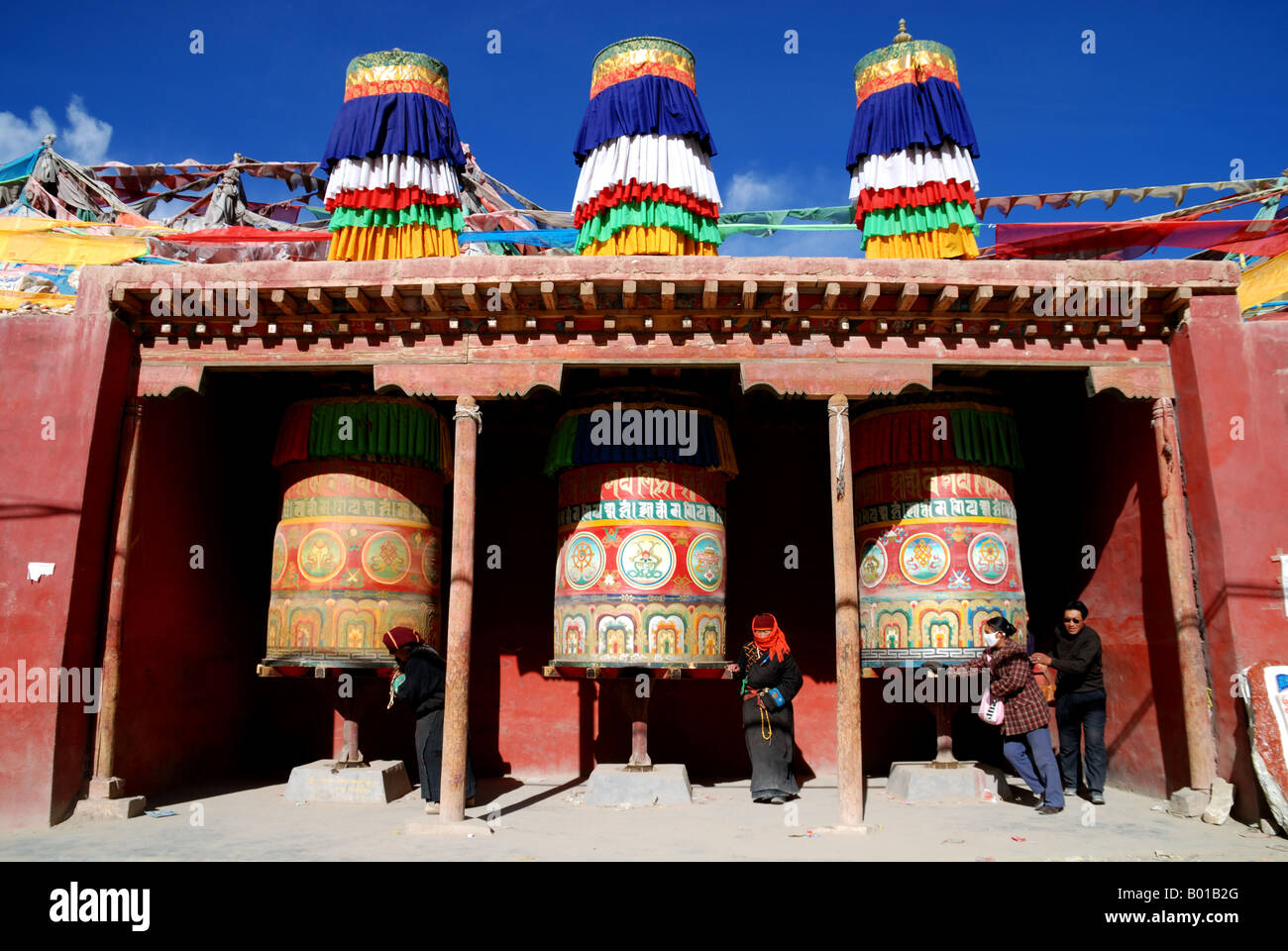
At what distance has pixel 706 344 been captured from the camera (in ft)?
25.1

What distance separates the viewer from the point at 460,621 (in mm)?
7148

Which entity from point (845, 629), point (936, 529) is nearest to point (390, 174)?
point (845, 629)

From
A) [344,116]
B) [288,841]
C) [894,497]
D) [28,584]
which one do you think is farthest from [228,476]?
[894,497]

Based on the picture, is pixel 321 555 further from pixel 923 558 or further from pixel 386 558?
pixel 923 558

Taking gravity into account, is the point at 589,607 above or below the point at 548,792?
above

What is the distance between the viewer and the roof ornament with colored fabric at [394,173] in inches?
339

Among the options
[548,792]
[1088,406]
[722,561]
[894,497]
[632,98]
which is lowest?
[548,792]

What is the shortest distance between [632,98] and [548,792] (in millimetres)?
6138

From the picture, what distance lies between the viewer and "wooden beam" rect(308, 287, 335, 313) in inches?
292

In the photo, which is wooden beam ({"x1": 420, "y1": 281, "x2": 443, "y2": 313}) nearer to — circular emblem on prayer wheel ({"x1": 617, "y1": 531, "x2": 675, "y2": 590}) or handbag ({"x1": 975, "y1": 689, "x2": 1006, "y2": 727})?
circular emblem on prayer wheel ({"x1": 617, "y1": 531, "x2": 675, "y2": 590})

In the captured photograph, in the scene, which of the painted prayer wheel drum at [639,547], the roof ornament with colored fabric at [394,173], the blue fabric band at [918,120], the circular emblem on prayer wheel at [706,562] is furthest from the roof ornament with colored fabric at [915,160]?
the roof ornament with colored fabric at [394,173]

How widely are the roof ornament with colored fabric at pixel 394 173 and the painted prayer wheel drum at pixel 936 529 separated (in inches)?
169
